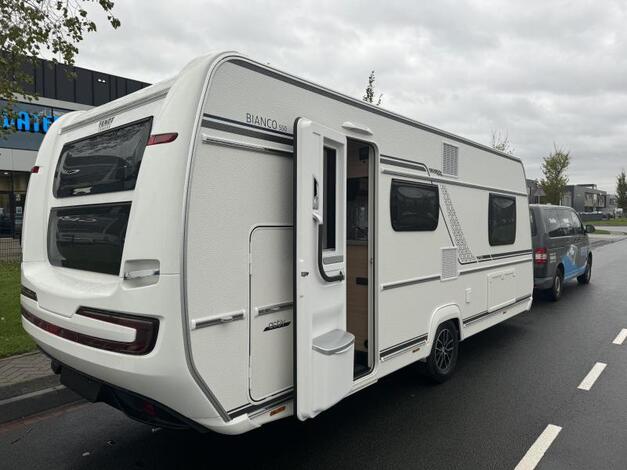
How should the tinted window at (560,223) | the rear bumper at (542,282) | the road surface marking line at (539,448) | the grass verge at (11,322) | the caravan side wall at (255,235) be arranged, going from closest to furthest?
the caravan side wall at (255,235)
the road surface marking line at (539,448)
the grass verge at (11,322)
the rear bumper at (542,282)
the tinted window at (560,223)

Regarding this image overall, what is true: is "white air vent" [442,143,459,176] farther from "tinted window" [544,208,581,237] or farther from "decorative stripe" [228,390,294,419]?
"tinted window" [544,208,581,237]

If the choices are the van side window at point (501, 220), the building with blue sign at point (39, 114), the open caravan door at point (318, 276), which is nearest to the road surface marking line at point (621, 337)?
the van side window at point (501, 220)

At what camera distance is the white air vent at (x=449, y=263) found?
472 cm

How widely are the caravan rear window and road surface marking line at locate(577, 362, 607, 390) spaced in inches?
185

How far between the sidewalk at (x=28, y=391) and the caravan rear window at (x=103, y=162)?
1871 mm

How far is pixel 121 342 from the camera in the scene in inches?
97.9

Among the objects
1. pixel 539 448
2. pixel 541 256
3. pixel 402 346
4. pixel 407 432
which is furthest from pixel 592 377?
pixel 541 256

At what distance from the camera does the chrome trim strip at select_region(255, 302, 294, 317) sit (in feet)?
9.35

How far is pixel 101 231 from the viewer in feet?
9.62

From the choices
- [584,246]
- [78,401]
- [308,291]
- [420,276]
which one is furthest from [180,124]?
[584,246]

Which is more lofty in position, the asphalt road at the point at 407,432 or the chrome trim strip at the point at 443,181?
the chrome trim strip at the point at 443,181

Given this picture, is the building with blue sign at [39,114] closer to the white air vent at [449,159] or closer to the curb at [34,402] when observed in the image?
the curb at [34,402]

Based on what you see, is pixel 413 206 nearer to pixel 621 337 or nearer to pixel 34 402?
pixel 34 402

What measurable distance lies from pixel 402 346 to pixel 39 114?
17.2 meters
